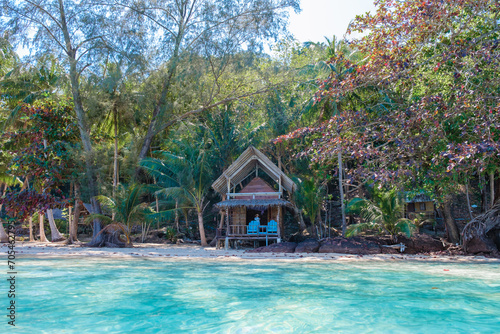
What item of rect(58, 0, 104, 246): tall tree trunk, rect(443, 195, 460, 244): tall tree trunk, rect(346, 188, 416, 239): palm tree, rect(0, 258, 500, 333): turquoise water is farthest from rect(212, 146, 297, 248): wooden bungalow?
rect(58, 0, 104, 246): tall tree trunk

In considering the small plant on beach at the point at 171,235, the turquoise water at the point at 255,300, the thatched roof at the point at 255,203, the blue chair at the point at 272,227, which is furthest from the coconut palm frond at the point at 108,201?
the turquoise water at the point at 255,300

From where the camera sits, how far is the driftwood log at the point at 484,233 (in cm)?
1325

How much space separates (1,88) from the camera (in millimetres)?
19719

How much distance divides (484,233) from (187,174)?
12.5 m

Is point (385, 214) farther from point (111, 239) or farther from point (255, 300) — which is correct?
point (111, 239)

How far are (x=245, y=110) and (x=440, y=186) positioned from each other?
1241cm

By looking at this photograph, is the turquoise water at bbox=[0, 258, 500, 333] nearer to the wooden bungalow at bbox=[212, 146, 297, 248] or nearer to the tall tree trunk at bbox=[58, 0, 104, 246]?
the wooden bungalow at bbox=[212, 146, 297, 248]

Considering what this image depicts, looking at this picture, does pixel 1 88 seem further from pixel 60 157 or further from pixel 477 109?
pixel 477 109

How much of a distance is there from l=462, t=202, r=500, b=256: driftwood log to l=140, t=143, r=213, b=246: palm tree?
1112 cm

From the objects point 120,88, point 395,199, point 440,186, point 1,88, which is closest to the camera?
point 440,186

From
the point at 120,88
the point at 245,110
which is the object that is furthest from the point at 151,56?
the point at 245,110

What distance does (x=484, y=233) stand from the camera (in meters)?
13.5

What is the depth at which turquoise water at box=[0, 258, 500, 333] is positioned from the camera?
4.56 meters

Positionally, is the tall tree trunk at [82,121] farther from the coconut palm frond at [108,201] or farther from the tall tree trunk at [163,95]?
the tall tree trunk at [163,95]
